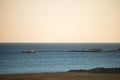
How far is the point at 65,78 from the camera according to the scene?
14.8m

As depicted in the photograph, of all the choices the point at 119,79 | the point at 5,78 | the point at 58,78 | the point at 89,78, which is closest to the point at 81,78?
the point at 89,78

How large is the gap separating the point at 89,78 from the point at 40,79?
148 inches

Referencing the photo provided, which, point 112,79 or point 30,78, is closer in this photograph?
point 112,79

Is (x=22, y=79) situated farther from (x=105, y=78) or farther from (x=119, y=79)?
(x=119, y=79)

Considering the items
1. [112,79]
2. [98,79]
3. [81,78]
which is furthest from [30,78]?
[112,79]

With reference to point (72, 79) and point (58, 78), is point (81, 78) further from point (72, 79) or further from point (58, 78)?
point (58, 78)

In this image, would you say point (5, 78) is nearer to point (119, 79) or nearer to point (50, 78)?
point (50, 78)

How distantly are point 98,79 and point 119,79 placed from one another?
1.53 m

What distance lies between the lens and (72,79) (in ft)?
47.3

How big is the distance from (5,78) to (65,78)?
4.79 metres

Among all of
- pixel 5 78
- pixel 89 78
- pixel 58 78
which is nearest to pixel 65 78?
pixel 58 78

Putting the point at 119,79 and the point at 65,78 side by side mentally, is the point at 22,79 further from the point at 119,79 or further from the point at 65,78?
the point at 119,79

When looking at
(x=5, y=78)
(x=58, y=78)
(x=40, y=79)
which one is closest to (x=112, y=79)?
(x=58, y=78)

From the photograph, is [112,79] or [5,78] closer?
[112,79]
